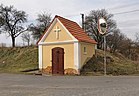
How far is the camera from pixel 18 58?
42.7 m

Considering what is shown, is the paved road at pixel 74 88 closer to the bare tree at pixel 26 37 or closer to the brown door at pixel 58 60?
the brown door at pixel 58 60

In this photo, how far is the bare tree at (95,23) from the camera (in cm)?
5684

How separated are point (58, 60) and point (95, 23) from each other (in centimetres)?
3035

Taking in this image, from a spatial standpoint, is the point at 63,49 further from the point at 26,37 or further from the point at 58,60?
the point at 26,37

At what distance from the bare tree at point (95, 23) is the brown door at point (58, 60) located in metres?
28.4

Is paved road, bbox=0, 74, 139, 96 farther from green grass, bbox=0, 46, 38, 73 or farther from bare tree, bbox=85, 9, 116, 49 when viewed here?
bare tree, bbox=85, 9, 116, 49

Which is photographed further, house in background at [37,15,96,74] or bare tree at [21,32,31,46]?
bare tree at [21,32,31,46]

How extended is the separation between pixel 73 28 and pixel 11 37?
3122 cm

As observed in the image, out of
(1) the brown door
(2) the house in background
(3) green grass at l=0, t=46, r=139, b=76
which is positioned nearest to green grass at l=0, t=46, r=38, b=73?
(3) green grass at l=0, t=46, r=139, b=76

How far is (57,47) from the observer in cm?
2872

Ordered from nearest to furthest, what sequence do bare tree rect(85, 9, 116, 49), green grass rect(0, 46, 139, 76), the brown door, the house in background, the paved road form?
the paved road, the house in background, green grass rect(0, 46, 139, 76), the brown door, bare tree rect(85, 9, 116, 49)

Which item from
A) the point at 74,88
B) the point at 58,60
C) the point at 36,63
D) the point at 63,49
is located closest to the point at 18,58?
the point at 36,63

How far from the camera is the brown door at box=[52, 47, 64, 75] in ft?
93.4

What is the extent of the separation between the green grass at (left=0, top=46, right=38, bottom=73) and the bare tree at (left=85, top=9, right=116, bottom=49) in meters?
15.6
